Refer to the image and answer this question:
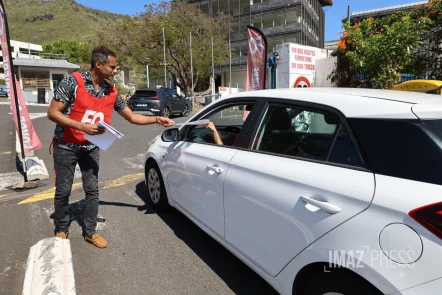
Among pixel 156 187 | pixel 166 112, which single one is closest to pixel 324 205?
pixel 156 187

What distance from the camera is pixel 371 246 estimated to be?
1528mm

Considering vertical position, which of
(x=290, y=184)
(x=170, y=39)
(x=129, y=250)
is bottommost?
(x=129, y=250)

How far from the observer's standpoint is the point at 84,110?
3.03m

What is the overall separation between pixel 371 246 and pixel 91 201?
2771 millimetres

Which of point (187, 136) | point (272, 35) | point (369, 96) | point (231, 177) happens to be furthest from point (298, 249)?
point (272, 35)

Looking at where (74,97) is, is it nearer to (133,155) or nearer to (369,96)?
(369,96)

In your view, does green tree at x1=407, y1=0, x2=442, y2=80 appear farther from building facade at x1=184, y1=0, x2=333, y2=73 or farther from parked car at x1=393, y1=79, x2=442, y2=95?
building facade at x1=184, y1=0, x2=333, y2=73

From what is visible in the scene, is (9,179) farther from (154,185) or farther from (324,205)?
(324,205)

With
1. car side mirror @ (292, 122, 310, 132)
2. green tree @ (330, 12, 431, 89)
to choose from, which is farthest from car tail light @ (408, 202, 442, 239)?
green tree @ (330, 12, 431, 89)

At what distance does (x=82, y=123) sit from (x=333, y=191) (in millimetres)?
2207

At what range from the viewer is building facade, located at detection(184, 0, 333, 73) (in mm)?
40281

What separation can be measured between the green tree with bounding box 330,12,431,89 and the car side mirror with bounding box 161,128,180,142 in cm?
447

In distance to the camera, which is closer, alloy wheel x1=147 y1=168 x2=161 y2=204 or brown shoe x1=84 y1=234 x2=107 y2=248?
brown shoe x1=84 y1=234 x2=107 y2=248

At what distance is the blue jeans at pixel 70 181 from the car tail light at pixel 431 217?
2842 mm
